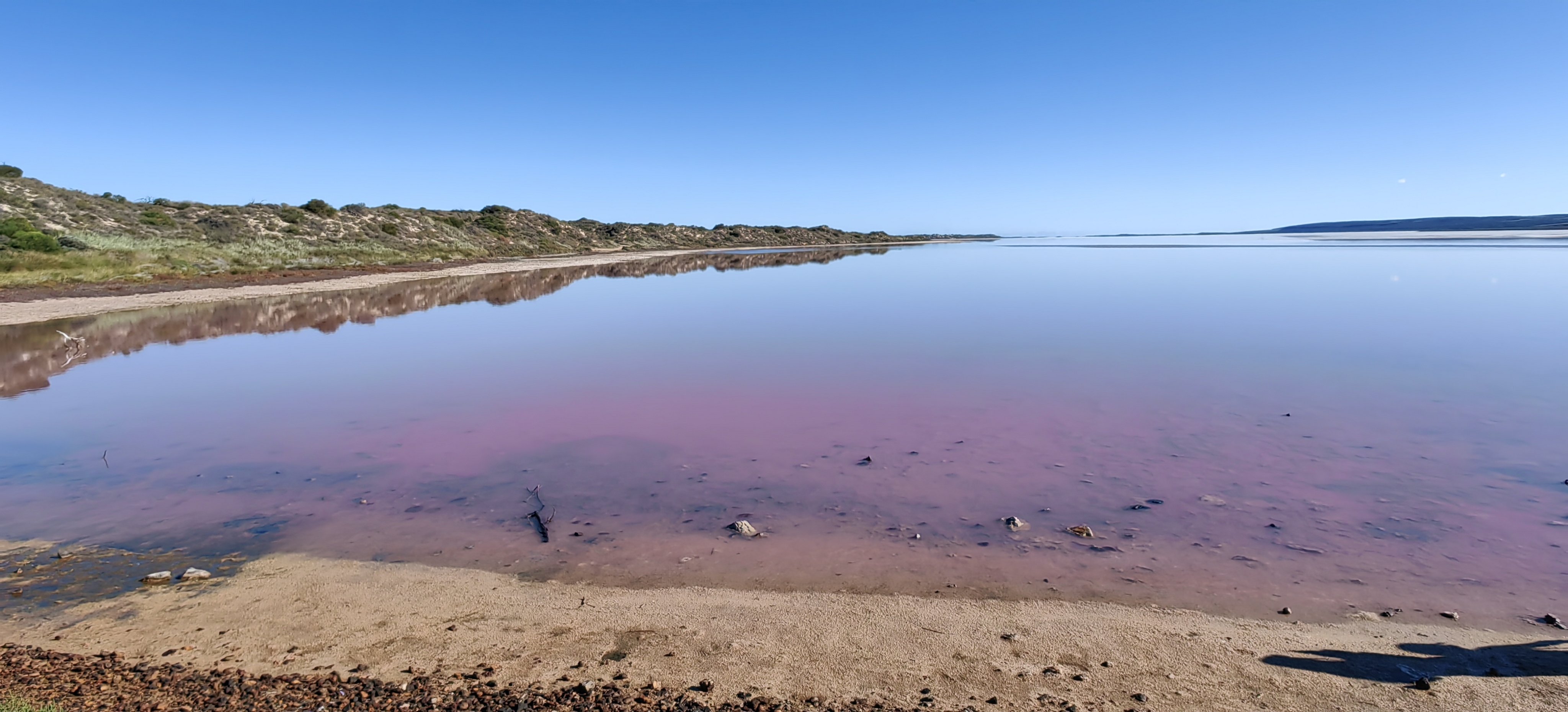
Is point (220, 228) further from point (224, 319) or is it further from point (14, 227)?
point (224, 319)

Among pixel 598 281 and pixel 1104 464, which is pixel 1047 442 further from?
pixel 598 281

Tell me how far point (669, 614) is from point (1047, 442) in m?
5.31

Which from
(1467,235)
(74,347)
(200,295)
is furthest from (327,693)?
(1467,235)

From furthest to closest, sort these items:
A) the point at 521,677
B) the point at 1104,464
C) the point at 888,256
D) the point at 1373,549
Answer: the point at 888,256, the point at 1104,464, the point at 1373,549, the point at 521,677

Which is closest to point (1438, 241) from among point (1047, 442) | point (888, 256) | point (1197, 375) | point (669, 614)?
Result: point (888, 256)

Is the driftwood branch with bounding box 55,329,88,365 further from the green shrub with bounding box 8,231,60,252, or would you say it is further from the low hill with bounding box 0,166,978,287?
the green shrub with bounding box 8,231,60,252

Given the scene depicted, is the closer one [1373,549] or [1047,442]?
[1373,549]

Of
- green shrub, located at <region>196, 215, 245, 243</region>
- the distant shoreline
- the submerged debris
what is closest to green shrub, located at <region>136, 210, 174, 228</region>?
green shrub, located at <region>196, 215, 245, 243</region>

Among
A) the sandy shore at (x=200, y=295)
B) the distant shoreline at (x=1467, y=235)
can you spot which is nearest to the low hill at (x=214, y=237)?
the sandy shore at (x=200, y=295)

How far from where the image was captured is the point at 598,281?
131 feet

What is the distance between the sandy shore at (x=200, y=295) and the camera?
21766mm

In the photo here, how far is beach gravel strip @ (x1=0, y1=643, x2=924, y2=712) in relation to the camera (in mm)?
3729

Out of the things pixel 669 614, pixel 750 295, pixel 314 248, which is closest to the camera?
pixel 669 614

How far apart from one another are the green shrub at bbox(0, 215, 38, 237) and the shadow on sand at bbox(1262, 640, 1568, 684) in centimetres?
4789
